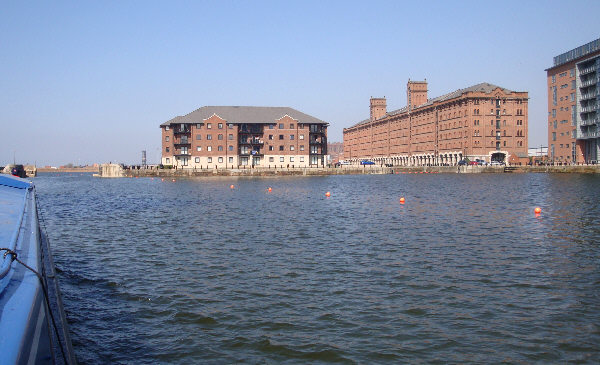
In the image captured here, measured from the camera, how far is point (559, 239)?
21719 mm

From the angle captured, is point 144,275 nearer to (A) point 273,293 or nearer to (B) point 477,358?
(A) point 273,293

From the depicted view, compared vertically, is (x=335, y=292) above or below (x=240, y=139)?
below

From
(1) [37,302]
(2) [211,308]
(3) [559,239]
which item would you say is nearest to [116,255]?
(2) [211,308]

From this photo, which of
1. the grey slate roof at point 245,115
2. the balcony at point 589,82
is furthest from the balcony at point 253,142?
the balcony at point 589,82

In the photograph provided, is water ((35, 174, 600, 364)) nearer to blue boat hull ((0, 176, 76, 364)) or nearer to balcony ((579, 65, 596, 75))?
blue boat hull ((0, 176, 76, 364))

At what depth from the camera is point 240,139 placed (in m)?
124

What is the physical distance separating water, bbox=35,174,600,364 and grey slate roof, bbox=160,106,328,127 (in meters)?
98.2

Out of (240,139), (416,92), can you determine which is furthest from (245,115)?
(416,92)

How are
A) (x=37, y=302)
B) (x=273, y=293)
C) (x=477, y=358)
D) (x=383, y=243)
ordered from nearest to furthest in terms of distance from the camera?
(x=37, y=302) < (x=477, y=358) < (x=273, y=293) < (x=383, y=243)

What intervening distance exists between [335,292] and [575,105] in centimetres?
11475

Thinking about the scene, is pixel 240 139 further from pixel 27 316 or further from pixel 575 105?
pixel 27 316

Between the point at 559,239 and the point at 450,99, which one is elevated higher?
the point at 450,99

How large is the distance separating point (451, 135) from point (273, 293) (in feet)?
441

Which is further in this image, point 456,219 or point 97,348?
point 456,219
